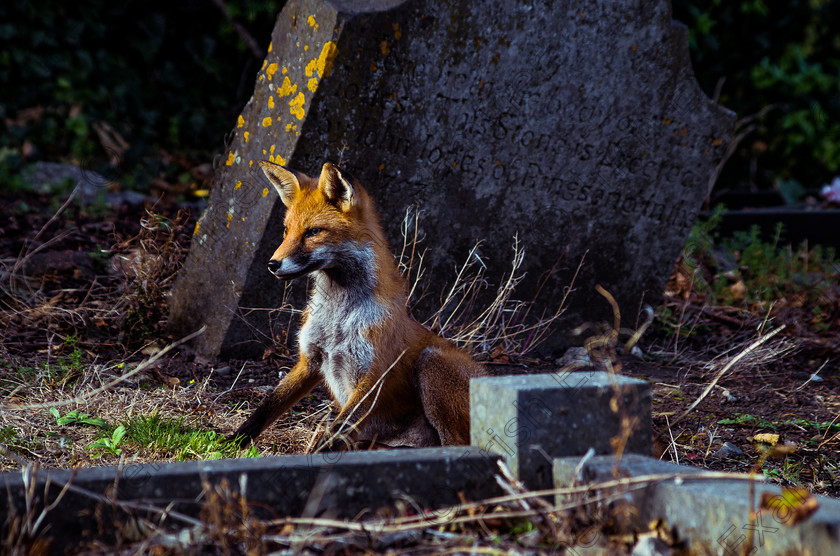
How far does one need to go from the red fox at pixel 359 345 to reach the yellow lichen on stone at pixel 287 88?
1.00 meters

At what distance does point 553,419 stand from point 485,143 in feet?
9.18

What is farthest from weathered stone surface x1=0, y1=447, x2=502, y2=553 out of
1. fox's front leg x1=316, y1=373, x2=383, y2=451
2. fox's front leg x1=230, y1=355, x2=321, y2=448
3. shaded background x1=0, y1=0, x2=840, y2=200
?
shaded background x1=0, y1=0, x2=840, y2=200

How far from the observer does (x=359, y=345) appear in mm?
3596

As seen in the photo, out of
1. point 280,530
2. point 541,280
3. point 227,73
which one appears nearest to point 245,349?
point 541,280

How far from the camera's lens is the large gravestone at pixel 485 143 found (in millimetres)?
4602

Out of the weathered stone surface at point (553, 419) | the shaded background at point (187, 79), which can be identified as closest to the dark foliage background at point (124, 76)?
the shaded background at point (187, 79)

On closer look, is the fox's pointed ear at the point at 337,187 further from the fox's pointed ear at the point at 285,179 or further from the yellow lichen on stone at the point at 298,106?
the yellow lichen on stone at the point at 298,106

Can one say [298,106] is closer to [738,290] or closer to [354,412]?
[354,412]

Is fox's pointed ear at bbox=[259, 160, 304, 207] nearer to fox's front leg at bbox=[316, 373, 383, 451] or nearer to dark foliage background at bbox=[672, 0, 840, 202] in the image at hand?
fox's front leg at bbox=[316, 373, 383, 451]

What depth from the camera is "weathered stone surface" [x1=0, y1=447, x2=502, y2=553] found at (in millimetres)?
2420

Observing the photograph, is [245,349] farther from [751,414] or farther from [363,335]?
[751,414]

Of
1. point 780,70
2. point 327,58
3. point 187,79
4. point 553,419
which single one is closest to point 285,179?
point 327,58

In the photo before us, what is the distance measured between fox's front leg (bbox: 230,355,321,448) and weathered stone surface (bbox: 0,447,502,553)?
1.02 meters

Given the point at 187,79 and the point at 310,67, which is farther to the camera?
the point at 187,79
